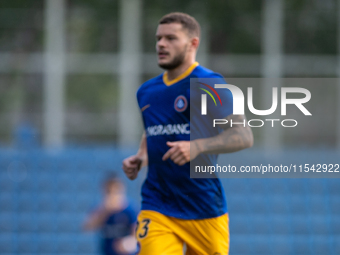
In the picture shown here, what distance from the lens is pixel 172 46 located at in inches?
162

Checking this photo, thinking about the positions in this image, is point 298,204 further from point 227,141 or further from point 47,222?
point 227,141

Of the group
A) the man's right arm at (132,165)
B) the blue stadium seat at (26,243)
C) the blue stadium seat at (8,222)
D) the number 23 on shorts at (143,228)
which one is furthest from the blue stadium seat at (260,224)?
the number 23 on shorts at (143,228)

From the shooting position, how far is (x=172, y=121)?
13.3 feet

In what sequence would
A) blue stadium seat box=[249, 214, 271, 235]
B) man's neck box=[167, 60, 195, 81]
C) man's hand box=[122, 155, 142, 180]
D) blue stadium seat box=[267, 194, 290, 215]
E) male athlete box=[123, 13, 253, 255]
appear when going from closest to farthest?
male athlete box=[123, 13, 253, 255], man's neck box=[167, 60, 195, 81], man's hand box=[122, 155, 142, 180], blue stadium seat box=[249, 214, 271, 235], blue stadium seat box=[267, 194, 290, 215]

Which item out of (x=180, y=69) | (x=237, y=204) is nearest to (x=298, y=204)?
(x=237, y=204)

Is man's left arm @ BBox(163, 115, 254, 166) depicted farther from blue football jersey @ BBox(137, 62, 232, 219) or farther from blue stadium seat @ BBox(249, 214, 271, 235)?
blue stadium seat @ BBox(249, 214, 271, 235)

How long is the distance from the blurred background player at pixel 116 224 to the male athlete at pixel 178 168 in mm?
3799

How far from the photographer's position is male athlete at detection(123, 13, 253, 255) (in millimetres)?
3920

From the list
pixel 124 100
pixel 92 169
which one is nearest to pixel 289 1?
pixel 124 100

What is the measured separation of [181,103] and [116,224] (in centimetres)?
441

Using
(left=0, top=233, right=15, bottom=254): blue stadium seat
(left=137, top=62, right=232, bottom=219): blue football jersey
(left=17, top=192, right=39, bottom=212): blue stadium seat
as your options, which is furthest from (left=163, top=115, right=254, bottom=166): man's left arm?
(left=0, top=233, right=15, bottom=254): blue stadium seat

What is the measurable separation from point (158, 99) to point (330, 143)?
28.1 ft

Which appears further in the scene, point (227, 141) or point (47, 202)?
point (47, 202)

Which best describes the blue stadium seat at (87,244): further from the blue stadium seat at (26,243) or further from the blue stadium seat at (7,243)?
the blue stadium seat at (7,243)
